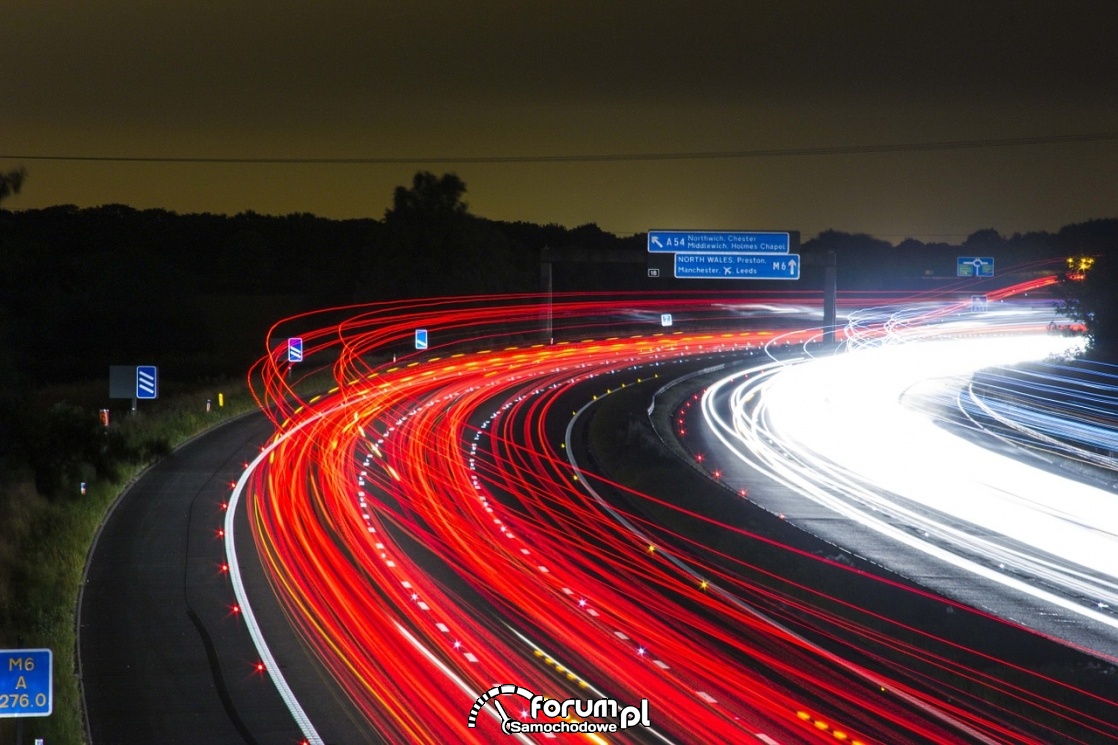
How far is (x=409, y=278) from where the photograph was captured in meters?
94.0

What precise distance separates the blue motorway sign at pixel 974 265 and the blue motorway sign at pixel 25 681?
71784mm

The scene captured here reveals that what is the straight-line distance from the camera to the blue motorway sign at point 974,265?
75.5 metres

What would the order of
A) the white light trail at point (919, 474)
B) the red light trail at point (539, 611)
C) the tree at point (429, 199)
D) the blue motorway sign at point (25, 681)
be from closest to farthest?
the blue motorway sign at point (25, 681)
the red light trail at point (539, 611)
the white light trail at point (919, 474)
the tree at point (429, 199)

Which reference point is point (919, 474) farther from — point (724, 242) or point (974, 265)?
point (974, 265)

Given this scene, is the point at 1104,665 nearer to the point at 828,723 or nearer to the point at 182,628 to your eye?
the point at 828,723

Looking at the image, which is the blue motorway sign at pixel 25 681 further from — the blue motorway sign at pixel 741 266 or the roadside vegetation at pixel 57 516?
the blue motorway sign at pixel 741 266

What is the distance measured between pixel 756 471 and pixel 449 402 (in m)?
16.3

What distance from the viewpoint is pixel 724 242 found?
5541cm

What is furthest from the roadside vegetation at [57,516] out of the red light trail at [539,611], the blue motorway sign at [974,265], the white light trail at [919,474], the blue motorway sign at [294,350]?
the blue motorway sign at [974,265]

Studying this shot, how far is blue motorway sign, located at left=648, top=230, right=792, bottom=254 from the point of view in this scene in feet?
181

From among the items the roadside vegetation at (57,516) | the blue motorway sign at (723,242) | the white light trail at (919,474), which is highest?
the blue motorway sign at (723,242)

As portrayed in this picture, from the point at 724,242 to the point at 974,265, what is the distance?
26762 mm

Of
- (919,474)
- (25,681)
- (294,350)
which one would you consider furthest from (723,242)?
(25,681)

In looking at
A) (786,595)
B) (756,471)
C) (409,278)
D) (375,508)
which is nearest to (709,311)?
(409,278)
